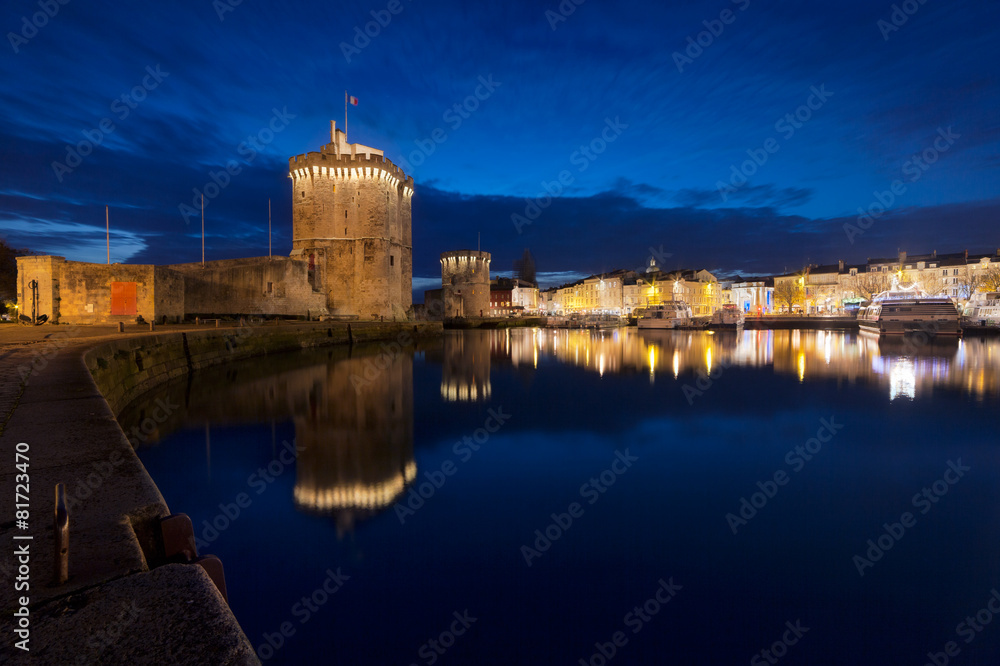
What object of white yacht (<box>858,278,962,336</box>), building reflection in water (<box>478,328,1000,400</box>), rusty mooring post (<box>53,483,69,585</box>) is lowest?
building reflection in water (<box>478,328,1000,400</box>)

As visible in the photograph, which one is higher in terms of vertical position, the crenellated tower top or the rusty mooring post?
the crenellated tower top

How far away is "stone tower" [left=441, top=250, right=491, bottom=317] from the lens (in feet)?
161

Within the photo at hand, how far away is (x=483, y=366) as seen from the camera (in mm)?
15805

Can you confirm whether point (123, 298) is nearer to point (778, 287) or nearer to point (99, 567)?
point (99, 567)

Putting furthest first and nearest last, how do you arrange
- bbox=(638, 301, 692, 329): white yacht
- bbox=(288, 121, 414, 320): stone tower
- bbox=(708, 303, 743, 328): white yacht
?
bbox=(638, 301, 692, 329): white yacht → bbox=(708, 303, 743, 328): white yacht → bbox=(288, 121, 414, 320): stone tower

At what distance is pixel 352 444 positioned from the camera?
20.9 feet

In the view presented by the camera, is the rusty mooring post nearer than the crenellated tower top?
Yes

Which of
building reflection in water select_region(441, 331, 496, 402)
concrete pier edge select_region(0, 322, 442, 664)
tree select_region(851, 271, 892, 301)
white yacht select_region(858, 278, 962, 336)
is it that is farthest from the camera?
tree select_region(851, 271, 892, 301)

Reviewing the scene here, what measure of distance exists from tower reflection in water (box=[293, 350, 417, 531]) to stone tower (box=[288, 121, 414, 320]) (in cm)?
1893

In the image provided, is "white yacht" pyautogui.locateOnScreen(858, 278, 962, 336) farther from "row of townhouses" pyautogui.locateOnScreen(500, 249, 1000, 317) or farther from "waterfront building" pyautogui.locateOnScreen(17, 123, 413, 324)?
"waterfront building" pyautogui.locateOnScreen(17, 123, 413, 324)

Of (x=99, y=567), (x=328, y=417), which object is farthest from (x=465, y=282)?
(x=99, y=567)

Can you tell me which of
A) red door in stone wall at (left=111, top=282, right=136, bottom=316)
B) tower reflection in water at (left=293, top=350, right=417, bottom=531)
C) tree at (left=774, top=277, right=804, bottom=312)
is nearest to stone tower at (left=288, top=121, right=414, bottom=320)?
red door in stone wall at (left=111, top=282, right=136, bottom=316)

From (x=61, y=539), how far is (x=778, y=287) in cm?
8255

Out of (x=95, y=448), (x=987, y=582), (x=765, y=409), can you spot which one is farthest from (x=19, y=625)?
(x=765, y=409)
